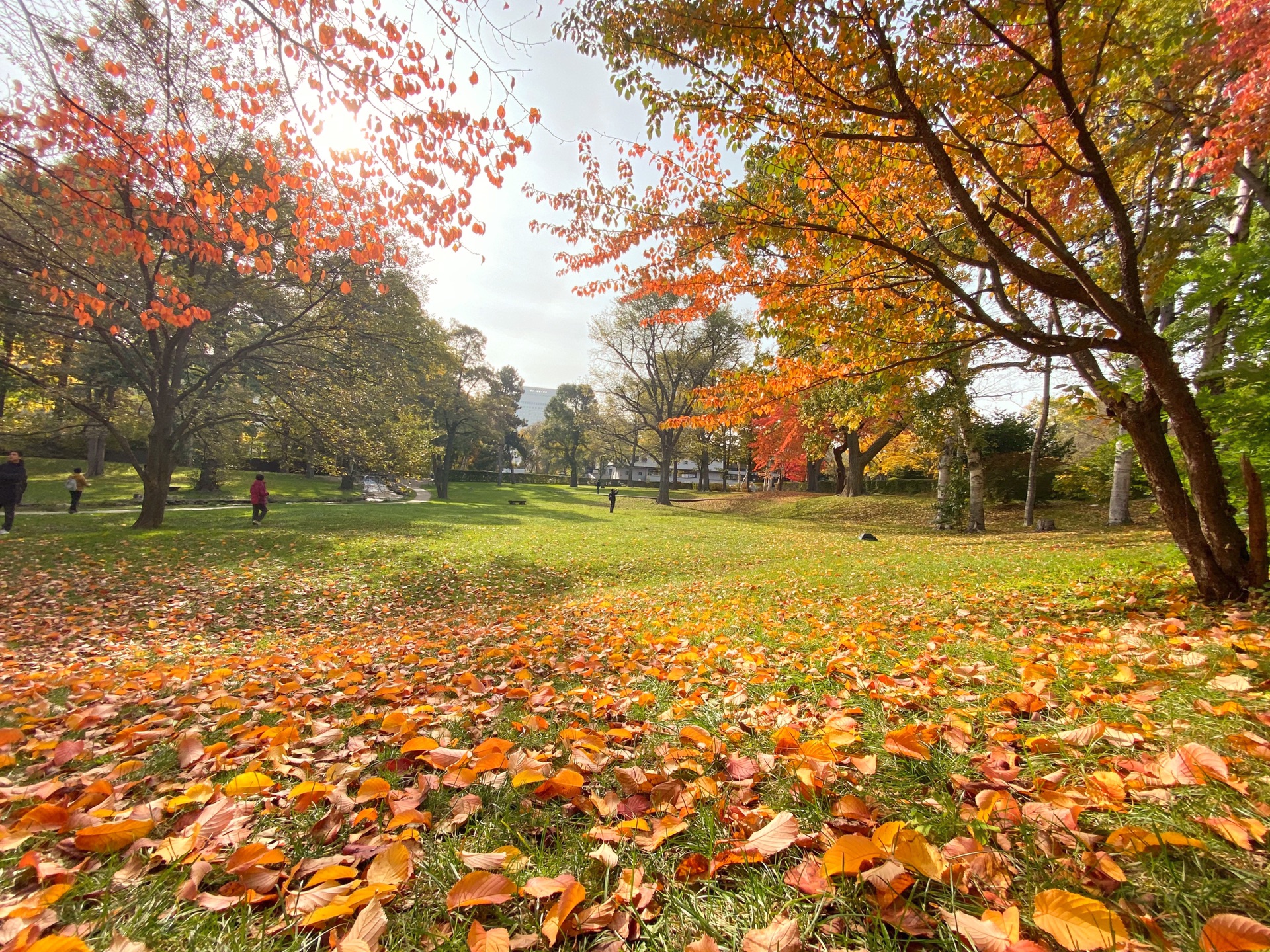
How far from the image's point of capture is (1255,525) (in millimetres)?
3617

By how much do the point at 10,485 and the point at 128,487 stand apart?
53.8 feet

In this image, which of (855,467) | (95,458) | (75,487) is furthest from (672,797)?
(95,458)

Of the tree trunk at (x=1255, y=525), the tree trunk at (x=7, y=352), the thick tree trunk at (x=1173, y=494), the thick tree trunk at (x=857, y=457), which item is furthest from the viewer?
the thick tree trunk at (x=857, y=457)

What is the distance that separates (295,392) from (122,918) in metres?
15.3

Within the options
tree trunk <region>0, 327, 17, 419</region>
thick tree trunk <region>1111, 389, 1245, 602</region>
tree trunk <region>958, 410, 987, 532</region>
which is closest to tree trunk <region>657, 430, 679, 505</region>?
tree trunk <region>958, 410, 987, 532</region>

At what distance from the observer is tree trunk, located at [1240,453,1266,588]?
3586mm

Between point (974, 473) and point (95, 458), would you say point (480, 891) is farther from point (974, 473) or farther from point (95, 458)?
point (95, 458)

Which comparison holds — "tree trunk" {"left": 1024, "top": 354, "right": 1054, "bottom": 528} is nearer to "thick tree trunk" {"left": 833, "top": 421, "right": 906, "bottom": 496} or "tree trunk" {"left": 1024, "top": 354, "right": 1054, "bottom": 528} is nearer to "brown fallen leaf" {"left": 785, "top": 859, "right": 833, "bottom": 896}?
"thick tree trunk" {"left": 833, "top": 421, "right": 906, "bottom": 496}

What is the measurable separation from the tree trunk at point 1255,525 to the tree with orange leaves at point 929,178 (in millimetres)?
54

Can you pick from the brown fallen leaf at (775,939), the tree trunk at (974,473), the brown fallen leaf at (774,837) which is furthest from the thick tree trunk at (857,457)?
the brown fallen leaf at (775,939)

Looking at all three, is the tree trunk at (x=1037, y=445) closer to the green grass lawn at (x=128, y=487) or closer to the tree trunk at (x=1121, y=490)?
the tree trunk at (x=1121, y=490)

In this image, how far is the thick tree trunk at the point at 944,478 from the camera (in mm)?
15828

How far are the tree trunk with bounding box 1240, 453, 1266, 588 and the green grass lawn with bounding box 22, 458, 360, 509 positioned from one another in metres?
27.6

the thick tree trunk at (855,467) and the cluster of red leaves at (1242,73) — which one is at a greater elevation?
the cluster of red leaves at (1242,73)
